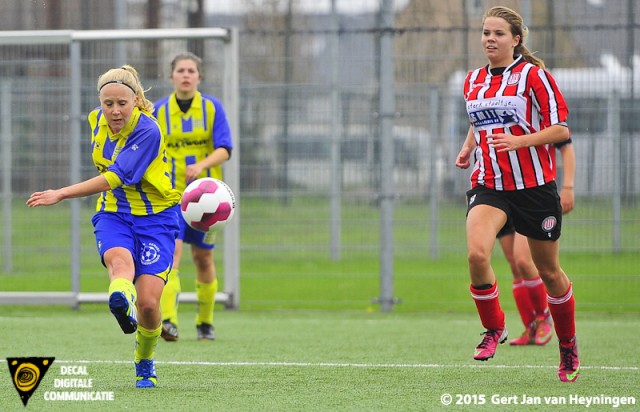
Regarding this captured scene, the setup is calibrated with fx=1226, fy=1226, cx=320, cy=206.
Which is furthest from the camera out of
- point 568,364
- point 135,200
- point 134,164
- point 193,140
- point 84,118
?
point 84,118

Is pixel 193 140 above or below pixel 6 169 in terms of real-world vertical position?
above

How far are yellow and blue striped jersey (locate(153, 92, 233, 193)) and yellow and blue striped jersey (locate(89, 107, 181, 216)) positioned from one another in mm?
2490

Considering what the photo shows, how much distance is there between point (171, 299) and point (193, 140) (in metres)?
1.21

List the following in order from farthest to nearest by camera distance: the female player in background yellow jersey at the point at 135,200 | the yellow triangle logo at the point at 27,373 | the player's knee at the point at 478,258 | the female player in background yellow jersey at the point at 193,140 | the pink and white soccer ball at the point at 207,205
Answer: the female player in background yellow jersey at the point at 193,140 → the pink and white soccer ball at the point at 207,205 → the player's knee at the point at 478,258 → the female player in background yellow jersey at the point at 135,200 → the yellow triangle logo at the point at 27,373

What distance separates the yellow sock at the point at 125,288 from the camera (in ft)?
19.7

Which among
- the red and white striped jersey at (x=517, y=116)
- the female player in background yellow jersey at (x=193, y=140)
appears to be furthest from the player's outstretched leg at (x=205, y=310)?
the red and white striped jersey at (x=517, y=116)

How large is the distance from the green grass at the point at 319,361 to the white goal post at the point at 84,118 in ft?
0.53

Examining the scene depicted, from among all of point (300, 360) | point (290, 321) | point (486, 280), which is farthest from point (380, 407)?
point (290, 321)

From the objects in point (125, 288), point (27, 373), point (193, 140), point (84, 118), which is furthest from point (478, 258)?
point (84, 118)

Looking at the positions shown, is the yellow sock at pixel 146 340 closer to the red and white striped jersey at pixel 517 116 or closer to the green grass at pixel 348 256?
the red and white striped jersey at pixel 517 116

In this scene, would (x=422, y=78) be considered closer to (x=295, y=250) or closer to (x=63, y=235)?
(x=295, y=250)

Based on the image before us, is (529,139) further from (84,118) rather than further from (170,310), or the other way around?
(84,118)

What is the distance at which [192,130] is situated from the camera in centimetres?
926

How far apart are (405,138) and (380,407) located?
6.26 metres
